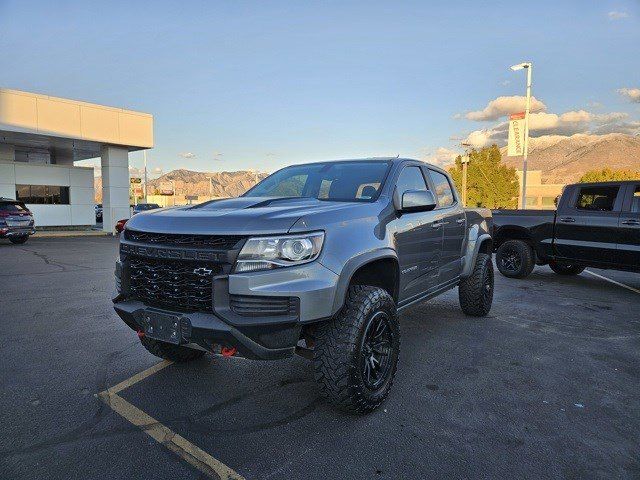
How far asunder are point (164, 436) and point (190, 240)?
1250 mm

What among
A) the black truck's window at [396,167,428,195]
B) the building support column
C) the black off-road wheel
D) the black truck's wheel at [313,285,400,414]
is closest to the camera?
the black truck's wheel at [313,285,400,414]

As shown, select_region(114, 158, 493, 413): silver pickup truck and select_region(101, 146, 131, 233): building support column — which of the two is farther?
select_region(101, 146, 131, 233): building support column

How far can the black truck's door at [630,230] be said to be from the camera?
24.1ft

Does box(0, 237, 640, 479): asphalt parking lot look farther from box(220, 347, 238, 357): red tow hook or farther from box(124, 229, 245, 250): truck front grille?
box(124, 229, 245, 250): truck front grille

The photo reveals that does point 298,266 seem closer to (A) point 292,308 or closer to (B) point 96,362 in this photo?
(A) point 292,308

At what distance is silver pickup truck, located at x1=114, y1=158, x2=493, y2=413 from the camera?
268cm

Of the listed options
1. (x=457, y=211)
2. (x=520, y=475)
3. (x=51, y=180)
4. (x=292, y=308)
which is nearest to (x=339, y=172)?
(x=457, y=211)

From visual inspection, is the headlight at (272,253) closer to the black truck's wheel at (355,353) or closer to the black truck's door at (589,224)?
the black truck's wheel at (355,353)

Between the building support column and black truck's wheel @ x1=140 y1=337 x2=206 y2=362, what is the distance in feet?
71.3

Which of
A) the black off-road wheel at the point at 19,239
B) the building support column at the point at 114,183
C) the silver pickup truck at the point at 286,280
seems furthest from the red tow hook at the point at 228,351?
the building support column at the point at 114,183

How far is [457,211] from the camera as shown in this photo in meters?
5.15

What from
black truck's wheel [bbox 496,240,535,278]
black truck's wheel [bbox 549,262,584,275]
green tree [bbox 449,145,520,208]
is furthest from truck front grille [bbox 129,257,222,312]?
green tree [bbox 449,145,520,208]

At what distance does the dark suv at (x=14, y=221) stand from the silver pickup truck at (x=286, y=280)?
14.9 m

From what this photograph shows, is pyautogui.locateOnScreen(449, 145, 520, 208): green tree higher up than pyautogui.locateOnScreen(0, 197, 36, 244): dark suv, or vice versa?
pyautogui.locateOnScreen(449, 145, 520, 208): green tree
